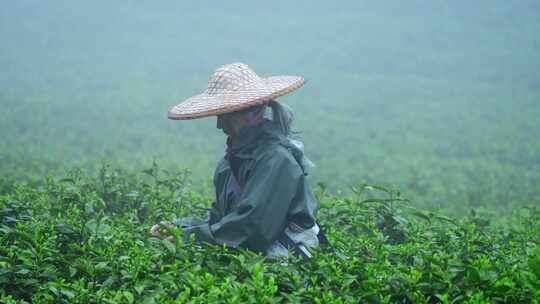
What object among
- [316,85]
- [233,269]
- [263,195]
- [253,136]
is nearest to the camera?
[233,269]

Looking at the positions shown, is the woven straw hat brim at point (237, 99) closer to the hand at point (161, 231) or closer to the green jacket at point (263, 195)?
the green jacket at point (263, 195)

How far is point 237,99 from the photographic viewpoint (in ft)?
10.1

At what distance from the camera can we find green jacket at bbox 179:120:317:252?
115 inches

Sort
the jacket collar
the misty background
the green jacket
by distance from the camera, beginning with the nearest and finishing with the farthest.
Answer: the green jacket
the jacket collar
the misty background

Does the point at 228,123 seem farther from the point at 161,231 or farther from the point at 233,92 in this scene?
the point at 161,231

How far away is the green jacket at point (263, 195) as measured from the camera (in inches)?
115

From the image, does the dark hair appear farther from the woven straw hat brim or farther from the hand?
the hand

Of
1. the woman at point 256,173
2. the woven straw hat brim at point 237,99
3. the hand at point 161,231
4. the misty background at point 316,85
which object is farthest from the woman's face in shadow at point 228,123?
the misty background at point 316,85

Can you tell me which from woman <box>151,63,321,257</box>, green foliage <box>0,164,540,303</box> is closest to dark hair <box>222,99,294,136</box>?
woman <box>151,63,321,257</box>

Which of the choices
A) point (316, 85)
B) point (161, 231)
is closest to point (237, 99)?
point (161, 231)

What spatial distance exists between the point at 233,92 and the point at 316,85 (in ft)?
56.8

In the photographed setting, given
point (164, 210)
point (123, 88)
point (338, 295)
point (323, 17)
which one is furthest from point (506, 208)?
point (323, 17)

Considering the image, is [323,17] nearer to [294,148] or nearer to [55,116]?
[55,116]

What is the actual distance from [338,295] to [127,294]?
0.80 m
